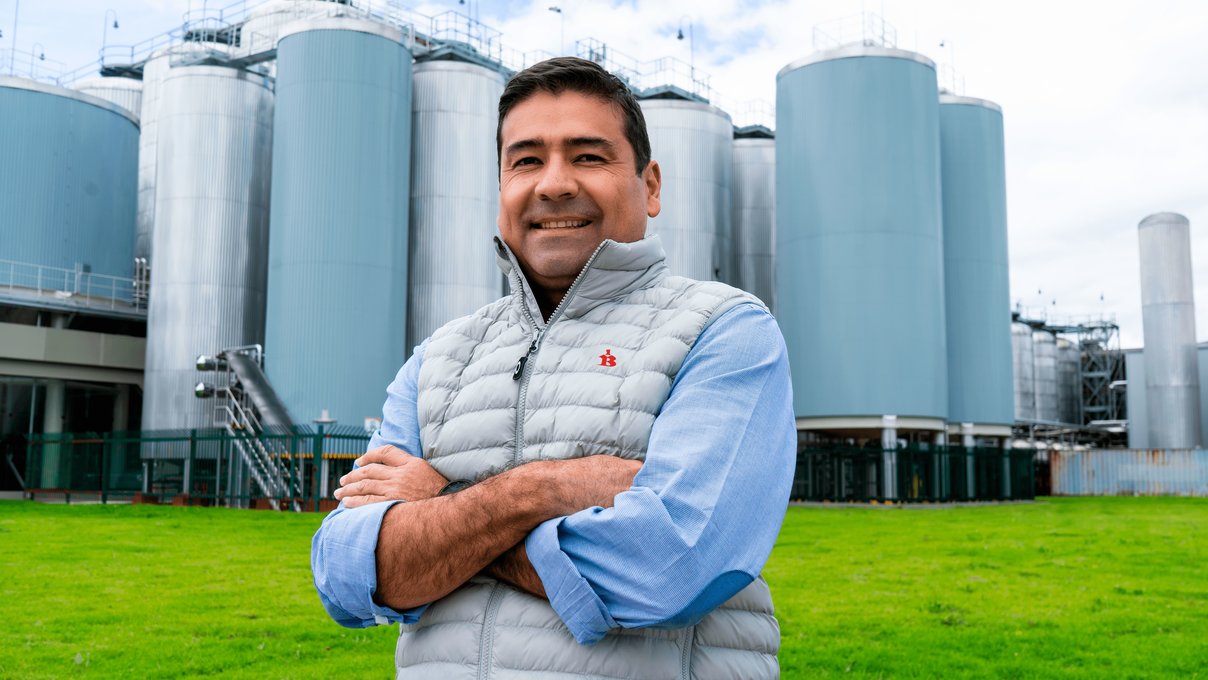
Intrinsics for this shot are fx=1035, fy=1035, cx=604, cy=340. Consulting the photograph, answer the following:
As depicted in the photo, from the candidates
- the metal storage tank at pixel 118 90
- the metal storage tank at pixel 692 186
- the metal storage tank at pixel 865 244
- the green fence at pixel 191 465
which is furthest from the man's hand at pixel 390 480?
the metal storage tank at pixel 118 90

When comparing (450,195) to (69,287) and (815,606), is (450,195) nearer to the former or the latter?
(69,287)

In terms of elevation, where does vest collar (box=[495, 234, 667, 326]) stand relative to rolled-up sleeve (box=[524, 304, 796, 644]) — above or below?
above

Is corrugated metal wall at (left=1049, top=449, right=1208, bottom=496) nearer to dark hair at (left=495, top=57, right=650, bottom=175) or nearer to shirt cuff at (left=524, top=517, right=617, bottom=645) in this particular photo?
dark hair at (left=495, top=57, right=650, bottom=175)

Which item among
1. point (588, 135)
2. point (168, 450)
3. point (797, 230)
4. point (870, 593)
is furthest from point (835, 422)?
point (588, 135)

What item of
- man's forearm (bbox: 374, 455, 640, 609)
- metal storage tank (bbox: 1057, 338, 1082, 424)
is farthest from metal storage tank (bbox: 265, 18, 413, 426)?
metal storage tank (bbox: 1057, 338, 1082, 424)

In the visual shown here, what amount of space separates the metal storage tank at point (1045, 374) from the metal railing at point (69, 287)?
45.9 m

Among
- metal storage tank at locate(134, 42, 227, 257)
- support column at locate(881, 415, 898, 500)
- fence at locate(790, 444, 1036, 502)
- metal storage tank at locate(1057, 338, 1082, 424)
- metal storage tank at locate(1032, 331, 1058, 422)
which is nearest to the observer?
support column at locate(881, 415, 898, 500)

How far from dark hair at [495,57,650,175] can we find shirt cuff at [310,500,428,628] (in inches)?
41.1

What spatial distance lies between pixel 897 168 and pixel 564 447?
31977 millimetres

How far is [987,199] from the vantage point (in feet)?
124

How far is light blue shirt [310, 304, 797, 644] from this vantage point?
207 centimetres

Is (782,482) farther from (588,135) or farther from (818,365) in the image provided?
(818,365)

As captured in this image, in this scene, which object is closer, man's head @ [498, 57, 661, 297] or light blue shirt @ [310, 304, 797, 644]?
light blue shirt @ [310, 304, 797, 644]

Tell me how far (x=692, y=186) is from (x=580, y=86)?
34.3 meters
